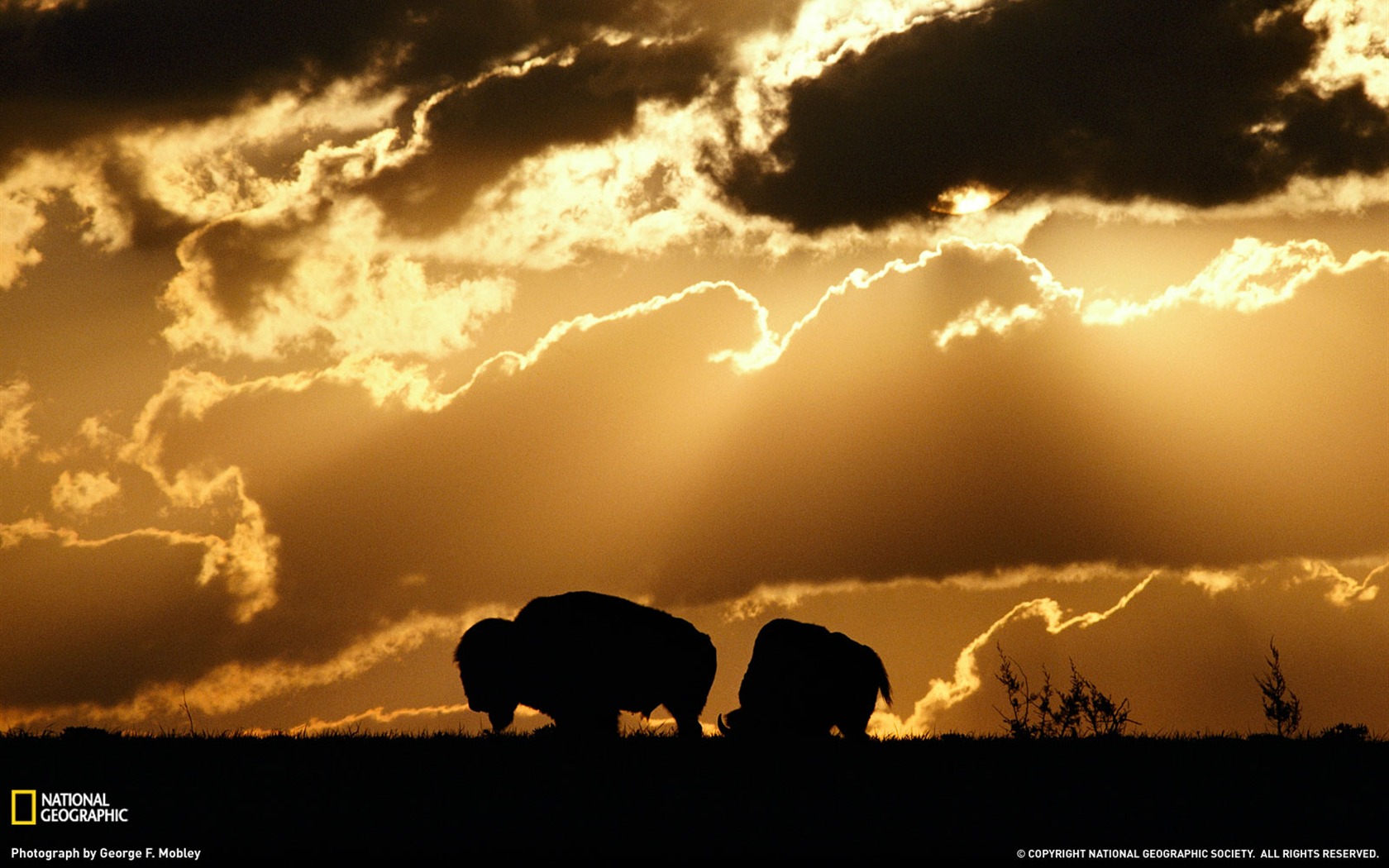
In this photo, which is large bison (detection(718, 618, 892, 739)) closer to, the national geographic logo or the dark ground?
the dark ground

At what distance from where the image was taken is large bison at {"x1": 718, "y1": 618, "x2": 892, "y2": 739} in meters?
18.9

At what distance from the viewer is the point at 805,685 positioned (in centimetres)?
1898

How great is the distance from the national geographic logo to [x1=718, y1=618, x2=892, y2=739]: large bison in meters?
9.80

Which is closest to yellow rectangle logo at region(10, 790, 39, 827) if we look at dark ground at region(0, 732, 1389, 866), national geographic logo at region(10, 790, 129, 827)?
national geographic logo at region(10, 790, 129, 827)

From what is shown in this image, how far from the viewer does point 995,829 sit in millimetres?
10461

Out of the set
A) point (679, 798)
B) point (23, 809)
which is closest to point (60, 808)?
point (23, 809)

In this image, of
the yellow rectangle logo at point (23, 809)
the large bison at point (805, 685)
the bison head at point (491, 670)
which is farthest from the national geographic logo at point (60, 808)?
the large bison at point (805, 685)

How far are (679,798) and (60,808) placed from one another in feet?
17.3

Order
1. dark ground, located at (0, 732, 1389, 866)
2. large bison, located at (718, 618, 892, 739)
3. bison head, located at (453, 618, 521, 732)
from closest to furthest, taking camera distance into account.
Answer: dark ground, located at (0, 732, 1389, 866), large bison, located at (718, 618, 892, 739), bison head, located at (453, 618, 521, 732)

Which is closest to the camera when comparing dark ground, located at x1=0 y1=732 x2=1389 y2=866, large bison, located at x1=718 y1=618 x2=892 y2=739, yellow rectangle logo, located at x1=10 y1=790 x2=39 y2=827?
dark ground, located at x1=0 y1=732 x2=1389 y2=866

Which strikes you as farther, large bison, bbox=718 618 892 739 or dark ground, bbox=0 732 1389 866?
large bison, bbox=718 618 892 739

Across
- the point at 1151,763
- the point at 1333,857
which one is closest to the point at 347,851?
the point at 1333,857

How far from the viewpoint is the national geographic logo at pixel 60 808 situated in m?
10.4

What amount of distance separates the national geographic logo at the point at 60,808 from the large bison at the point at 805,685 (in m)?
9.80
